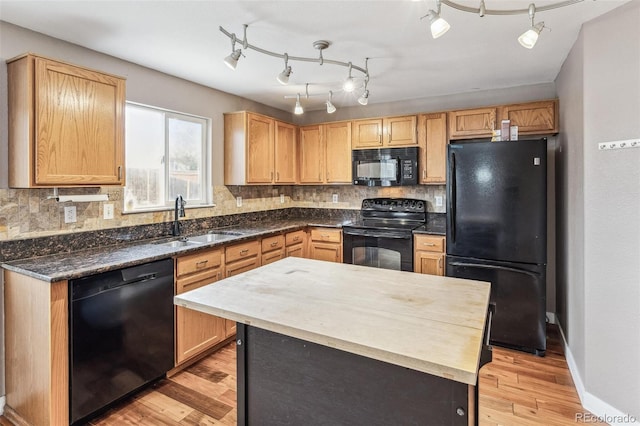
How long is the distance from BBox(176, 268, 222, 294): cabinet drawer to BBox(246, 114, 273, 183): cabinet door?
118 centimetres

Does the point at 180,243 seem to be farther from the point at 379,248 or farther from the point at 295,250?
the point at 379,248

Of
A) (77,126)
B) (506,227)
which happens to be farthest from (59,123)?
(506,227)

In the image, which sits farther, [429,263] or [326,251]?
[326,251]

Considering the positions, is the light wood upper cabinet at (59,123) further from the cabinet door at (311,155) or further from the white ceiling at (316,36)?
the cabinet door at (311,155)

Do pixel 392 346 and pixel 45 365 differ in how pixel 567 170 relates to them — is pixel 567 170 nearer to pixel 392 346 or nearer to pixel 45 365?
pixel 392 346

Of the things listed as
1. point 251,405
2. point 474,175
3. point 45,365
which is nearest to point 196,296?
point 251,405

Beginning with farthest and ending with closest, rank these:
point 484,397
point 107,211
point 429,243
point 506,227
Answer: point 429,243 < point 506,227 < point 107,211 < point 484,397

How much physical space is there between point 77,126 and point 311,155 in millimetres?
2700

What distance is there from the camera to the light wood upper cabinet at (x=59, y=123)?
2021 mm

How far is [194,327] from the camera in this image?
2.71m

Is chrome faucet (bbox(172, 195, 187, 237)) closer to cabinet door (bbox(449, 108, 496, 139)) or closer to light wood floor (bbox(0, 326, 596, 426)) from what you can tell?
light wood floor (bbox(0, 326, 596, 426))

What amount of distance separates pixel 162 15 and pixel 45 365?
81.2 inches

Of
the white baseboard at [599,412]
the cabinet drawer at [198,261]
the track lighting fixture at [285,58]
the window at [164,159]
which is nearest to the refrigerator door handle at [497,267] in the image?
the white baseboard at [599,412]

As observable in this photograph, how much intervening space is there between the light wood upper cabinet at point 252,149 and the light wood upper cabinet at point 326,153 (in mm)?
398
